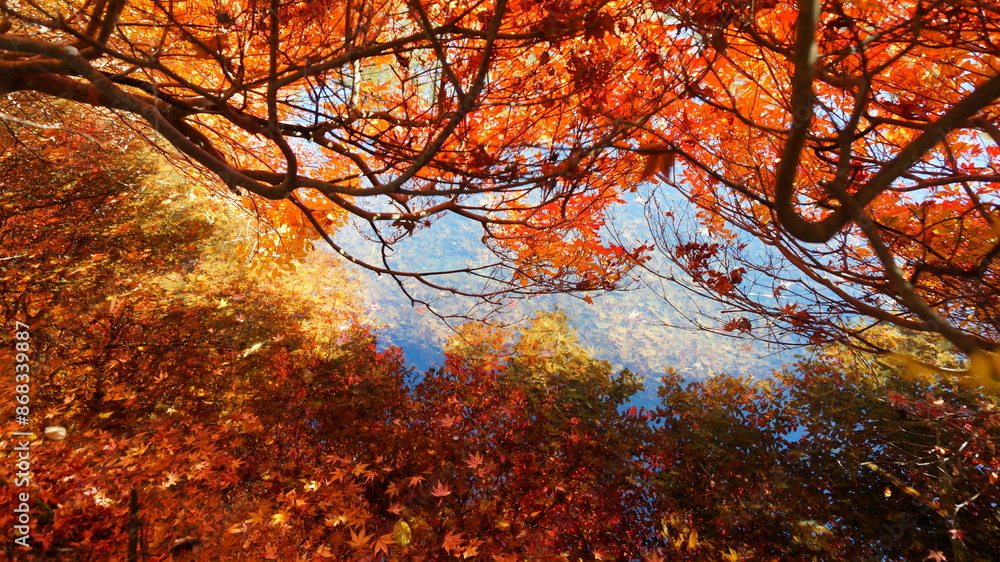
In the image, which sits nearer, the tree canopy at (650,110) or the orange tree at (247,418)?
the tree canopy at (650,110)

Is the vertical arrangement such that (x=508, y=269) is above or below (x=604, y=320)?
below

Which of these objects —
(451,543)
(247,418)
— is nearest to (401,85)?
(451,543)

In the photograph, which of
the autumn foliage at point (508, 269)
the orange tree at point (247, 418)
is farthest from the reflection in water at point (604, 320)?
the autumn foliage at point (508, 269)

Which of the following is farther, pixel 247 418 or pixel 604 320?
pixel 604 320

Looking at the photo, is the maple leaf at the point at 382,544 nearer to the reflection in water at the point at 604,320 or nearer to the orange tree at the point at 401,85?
the orange tree at the point at 401,85

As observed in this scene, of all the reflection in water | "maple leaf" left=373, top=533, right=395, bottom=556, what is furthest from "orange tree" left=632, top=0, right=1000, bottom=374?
the reflection in water

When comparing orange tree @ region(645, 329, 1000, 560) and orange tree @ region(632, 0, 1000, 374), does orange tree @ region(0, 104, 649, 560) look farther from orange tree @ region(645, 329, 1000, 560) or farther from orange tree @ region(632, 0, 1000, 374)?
orange tree @ region(632, 0, 1000, 374)

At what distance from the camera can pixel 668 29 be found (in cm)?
214

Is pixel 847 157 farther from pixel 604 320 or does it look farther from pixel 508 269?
pixel 604 320

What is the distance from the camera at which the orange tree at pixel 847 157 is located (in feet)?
3.73

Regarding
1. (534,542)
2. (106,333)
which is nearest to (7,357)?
(106,333)

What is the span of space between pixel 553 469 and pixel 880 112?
3.67m

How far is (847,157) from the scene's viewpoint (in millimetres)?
1147

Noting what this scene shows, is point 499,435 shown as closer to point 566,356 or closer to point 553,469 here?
point 553,469
